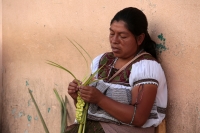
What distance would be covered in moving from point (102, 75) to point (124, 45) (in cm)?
35

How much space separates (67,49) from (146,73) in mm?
1343

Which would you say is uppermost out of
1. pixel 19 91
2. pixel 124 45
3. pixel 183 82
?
pixel 124 45

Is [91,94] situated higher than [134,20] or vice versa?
[134,20]

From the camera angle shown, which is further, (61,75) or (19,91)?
(19,91)

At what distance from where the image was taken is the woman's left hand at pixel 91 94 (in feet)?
9.39

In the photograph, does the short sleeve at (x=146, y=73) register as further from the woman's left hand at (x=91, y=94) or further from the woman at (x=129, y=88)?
the woman's left hand at (x=91, y=94)

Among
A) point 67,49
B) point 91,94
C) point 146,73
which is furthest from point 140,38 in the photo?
point 67,49

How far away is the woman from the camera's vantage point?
286cm

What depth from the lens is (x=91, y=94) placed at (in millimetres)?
2861

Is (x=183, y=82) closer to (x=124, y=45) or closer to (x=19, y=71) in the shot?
(x=124, y=45)

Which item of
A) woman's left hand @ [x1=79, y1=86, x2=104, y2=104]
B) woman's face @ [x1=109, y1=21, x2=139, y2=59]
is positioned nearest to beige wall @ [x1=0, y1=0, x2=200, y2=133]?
woman's face @ [x1=109, y1=21, x2=139, y2=59]

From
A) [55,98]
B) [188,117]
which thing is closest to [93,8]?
[55,98]

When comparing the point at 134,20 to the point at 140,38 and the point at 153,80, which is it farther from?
the point at 153,80

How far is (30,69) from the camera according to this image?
14.7ft
